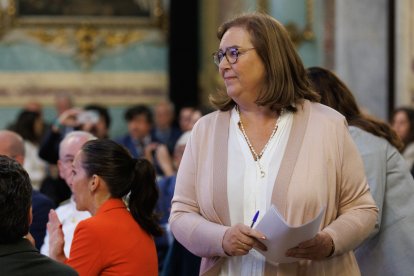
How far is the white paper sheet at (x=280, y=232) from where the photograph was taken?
12.5 feet

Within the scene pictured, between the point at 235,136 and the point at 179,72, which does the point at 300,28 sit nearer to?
the point at 179,72

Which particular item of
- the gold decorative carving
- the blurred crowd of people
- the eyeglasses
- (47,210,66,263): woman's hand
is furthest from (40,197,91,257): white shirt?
the gold decorative carving

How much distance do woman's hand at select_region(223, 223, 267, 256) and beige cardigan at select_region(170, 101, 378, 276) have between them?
6 centimetres

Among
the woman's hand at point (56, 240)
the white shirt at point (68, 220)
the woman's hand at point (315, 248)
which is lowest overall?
the white shirt at point (68, 220)

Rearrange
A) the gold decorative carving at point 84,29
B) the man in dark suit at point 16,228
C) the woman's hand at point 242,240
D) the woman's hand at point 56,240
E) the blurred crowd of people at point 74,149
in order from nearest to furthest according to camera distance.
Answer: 1. the man in dark suit at point 16,228
2. the woman's hand at point 242,240
3. the woman's hand at point 56,240
4. the blurred crowd of people at point 74,149
5. the gold decorative carving at point 84,29

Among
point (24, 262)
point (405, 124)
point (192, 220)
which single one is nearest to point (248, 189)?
point (192, 220)

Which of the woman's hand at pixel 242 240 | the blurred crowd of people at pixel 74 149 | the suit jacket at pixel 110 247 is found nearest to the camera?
the woman's hand at pixel 242 240

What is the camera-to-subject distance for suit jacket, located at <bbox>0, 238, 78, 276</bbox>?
3.59 metres

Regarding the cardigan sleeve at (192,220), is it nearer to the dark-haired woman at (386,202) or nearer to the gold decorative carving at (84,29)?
the dark-haired woman at (386,202)

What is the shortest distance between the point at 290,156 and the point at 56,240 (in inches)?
54.9

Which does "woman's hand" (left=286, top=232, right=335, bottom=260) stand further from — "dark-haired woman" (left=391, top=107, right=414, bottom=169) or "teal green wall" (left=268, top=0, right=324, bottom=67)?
"teal green wall" (left=268, top=0, right=324, bottom=67)

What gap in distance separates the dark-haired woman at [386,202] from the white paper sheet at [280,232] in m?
1.19

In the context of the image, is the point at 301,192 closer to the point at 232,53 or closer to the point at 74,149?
the point at 232,53

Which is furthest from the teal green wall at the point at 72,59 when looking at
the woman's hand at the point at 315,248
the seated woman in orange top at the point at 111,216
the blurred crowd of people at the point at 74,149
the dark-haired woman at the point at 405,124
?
the woman's hand at the point at 315,248
